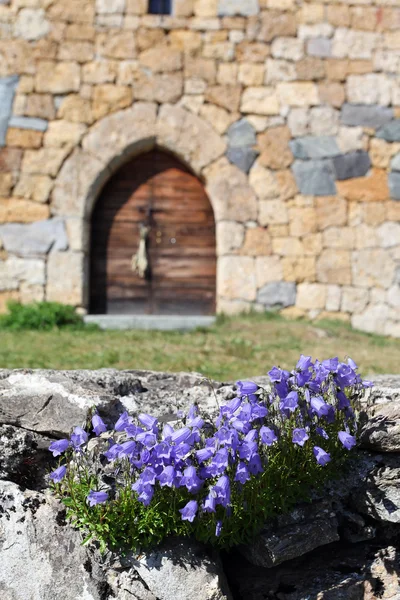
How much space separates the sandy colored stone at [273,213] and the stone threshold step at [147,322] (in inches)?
51.2

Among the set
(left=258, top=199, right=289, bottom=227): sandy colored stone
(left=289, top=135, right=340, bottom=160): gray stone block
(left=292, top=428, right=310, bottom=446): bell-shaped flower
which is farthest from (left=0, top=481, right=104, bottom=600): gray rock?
(left=289, top=135, right=340, bottom=160): gray stone block

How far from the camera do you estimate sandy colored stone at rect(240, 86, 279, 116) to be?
687cm

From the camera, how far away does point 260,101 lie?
689 centimetres

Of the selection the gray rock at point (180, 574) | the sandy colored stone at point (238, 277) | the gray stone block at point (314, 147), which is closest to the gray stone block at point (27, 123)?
the sandy colored stone at point (238, 277)

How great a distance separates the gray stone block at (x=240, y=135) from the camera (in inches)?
269

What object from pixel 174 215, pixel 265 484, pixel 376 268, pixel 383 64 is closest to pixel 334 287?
pixel 376 268

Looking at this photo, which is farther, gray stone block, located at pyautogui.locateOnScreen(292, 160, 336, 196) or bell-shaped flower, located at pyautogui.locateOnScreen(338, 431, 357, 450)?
gray stone block, located at pyautogui.locateOnScreen(292, 160, 336, 196)

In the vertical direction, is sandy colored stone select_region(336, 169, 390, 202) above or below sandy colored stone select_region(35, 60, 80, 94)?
below

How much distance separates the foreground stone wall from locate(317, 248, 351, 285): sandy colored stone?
14.7 ft

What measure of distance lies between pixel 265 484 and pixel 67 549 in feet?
2.36

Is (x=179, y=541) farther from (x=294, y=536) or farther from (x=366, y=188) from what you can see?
(x=366, y=188)

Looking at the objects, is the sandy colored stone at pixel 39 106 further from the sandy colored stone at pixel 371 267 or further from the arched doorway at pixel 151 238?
the sandy colored stone at pixel 371 267

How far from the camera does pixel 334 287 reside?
6.83 metres

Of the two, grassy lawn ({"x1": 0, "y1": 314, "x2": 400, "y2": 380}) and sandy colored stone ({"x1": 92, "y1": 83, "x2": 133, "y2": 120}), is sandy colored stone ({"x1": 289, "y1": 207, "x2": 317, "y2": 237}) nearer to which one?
grassy lawn ({"x1": 0, "y1": 314, "x2": 400, "y2": 380})
